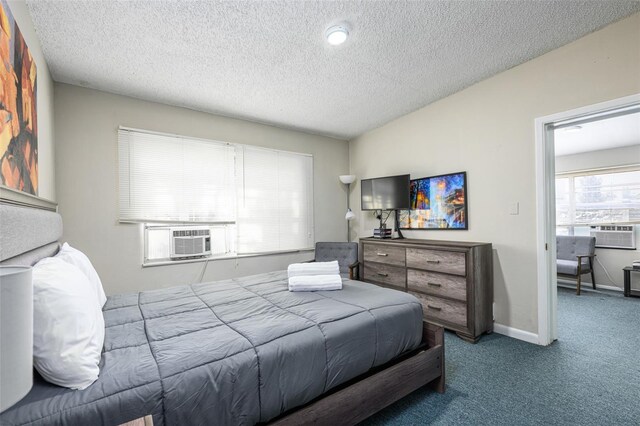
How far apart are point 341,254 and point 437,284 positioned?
1.44 metres

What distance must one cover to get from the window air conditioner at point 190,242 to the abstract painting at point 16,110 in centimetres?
143

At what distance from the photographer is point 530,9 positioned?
1917 mm

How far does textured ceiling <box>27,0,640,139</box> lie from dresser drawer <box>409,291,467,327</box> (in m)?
2.25

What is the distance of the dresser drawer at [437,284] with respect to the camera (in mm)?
2697

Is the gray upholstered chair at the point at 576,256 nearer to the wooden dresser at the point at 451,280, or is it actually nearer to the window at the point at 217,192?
the wooden dresser at the point at 451,280

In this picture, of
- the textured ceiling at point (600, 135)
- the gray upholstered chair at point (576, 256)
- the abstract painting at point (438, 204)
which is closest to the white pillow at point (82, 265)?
the abstract painting at point (438, 204)

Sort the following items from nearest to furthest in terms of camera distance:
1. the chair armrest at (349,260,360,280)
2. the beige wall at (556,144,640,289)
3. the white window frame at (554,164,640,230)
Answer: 1. the chair armrest at (349,260,360,280)
2. the beige wall at (556,144,640,289)
3. the white window frame at (554,164,640,230)

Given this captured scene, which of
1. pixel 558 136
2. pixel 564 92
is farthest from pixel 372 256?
pixel 558 136

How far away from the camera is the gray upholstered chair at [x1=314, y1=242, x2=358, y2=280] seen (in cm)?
388

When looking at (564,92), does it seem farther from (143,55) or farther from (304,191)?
(143,55)

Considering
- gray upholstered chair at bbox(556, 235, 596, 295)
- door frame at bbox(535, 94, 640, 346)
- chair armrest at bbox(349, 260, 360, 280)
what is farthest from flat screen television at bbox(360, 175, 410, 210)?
gray upholstered chair at bbox(556, 235, 596, 295)

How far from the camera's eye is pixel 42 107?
7.00 ft

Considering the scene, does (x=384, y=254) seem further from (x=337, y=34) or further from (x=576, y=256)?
(x=576, y=256)

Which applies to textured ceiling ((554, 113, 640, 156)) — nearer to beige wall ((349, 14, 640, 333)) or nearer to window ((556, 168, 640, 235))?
window ((556, 168, 640, 235))
